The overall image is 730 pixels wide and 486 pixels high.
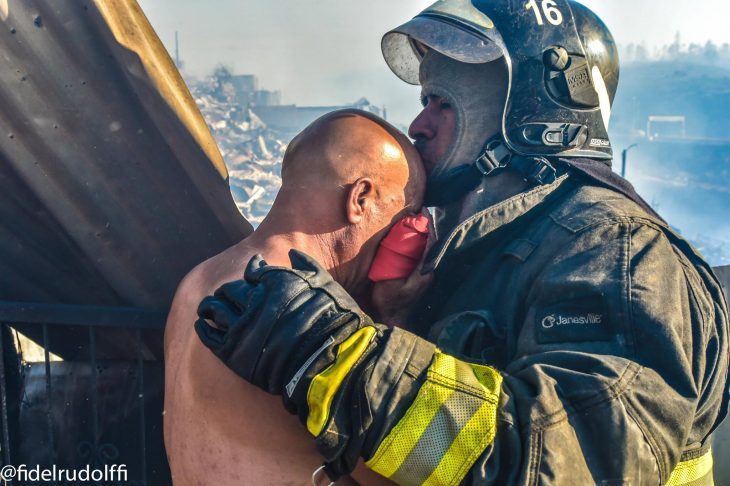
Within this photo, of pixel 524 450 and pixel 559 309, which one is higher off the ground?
pixel 559 309

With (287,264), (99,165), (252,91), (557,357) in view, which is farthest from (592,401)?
(252,91)

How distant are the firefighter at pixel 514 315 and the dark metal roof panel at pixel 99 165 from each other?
98 cm

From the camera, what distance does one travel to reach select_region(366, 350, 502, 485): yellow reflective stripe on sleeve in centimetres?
185

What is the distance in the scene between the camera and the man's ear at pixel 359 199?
2.41 metres

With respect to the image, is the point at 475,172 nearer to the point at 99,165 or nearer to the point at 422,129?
the point at 422,129

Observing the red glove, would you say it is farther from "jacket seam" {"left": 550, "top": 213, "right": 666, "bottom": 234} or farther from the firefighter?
"jacket seam" {"left": 550, "top": 213, "right": 666, "bottom": 234}

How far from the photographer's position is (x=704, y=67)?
103 ft

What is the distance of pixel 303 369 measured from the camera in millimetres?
1828

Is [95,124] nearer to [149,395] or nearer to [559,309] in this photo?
[149,395]

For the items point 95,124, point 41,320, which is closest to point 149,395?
point 41,320

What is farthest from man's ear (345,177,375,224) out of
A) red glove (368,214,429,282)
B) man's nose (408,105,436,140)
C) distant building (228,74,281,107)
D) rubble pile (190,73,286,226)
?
distant building (228,74,281,107)

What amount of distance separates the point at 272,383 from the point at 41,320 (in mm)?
1573

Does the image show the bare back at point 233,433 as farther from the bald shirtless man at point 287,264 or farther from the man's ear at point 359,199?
the man's ear at point 359,199

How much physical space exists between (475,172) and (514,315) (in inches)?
27.1
